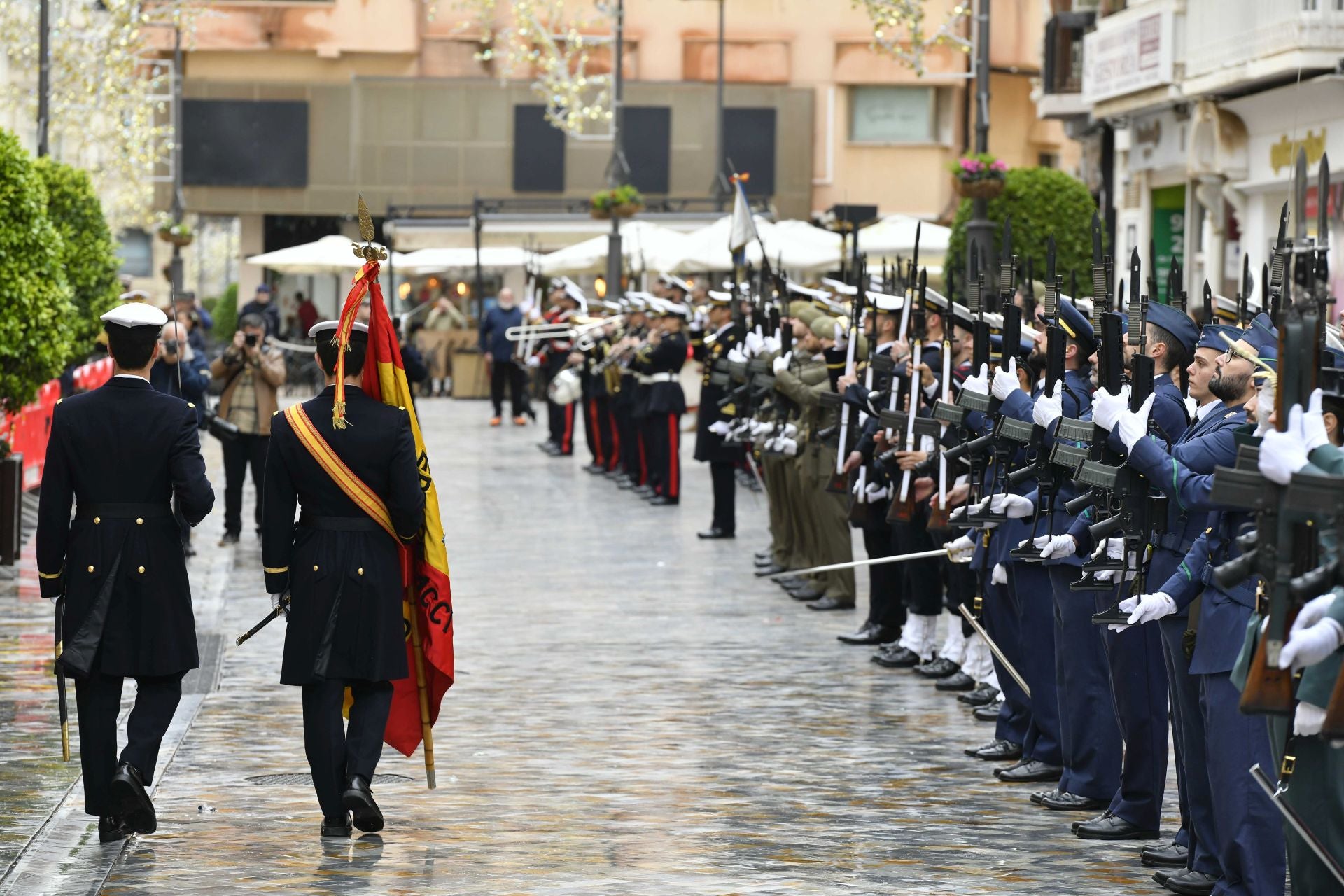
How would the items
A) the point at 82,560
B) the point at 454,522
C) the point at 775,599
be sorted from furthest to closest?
1. the point at 454,522
2. the point at 775,599
3. the point at 82,560

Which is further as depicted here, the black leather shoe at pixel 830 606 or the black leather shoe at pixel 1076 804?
the black leather shoe at pixel 830 606

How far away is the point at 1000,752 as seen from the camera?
415 inches

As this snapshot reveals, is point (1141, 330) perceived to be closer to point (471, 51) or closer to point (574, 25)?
point (574, 25)

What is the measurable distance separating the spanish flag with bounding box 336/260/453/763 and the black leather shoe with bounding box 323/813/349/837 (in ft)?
1.12

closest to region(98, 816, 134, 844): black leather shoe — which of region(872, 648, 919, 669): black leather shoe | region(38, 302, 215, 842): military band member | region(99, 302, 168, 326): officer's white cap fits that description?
region(38, 302, 215, 842): military band member

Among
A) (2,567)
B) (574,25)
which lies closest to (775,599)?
(2,567)

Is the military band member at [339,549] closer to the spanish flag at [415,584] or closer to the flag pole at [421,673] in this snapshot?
the spanish flag at [415,584]

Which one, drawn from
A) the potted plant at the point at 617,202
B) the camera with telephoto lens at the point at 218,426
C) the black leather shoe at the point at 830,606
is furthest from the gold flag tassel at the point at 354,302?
the potted plant at the point at 617,202

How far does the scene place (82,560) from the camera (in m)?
8.41

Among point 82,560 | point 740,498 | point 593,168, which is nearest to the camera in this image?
point 82,560

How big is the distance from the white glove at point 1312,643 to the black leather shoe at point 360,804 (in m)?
3.82

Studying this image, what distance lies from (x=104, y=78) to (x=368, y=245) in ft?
114

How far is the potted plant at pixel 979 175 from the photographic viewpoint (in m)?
22.6

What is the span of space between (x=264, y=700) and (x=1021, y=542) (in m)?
4.23
